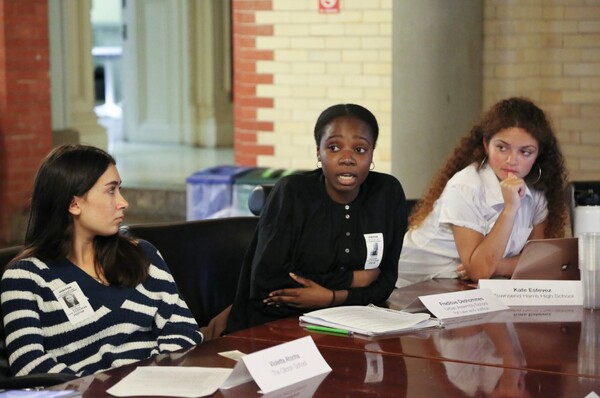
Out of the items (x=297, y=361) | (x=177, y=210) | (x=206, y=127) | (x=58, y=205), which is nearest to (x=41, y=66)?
(x=177, y=210)

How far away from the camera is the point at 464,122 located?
21.1ft

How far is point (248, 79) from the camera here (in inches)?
259

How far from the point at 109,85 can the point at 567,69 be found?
1171 cm

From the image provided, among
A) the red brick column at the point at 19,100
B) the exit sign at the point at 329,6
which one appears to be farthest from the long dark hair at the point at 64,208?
the red brick column at the point at 19,100

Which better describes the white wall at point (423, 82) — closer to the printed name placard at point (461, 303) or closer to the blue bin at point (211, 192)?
the blue bin at point (211, 192)

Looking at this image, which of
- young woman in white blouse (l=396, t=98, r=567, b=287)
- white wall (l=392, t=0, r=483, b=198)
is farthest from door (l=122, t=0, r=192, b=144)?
young woman in white blouse (l=396, t=98, r=567, b=287)

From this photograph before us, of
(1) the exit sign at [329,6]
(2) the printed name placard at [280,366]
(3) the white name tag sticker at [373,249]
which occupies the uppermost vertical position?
(1) the exit sign at [329,6]

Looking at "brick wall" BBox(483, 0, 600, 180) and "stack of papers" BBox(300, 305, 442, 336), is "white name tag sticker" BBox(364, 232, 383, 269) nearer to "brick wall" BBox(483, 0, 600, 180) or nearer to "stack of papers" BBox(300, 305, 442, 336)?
"stack of papers" BBox(300, 305, 442, 336)

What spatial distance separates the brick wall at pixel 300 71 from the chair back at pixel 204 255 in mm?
2591

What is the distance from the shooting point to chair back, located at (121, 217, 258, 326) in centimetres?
350

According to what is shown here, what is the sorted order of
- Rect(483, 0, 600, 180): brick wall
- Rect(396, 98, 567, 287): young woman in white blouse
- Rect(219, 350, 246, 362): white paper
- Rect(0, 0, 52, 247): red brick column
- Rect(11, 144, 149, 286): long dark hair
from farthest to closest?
1. Rect(0, 0, 52, 247): red brick column
2. Rect(483, 0, 600, 180): brick wall
3. Rect(396, 98, 567, 287): young woman in white blouse
4. Rect(11, 144, 149, 286): long dark hair
5. Rect(219, 350, 246, 362): white paper

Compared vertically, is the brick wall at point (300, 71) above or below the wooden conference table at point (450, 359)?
above

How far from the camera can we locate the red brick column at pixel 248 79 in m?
6.49

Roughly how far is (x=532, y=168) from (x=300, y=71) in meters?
2.70
